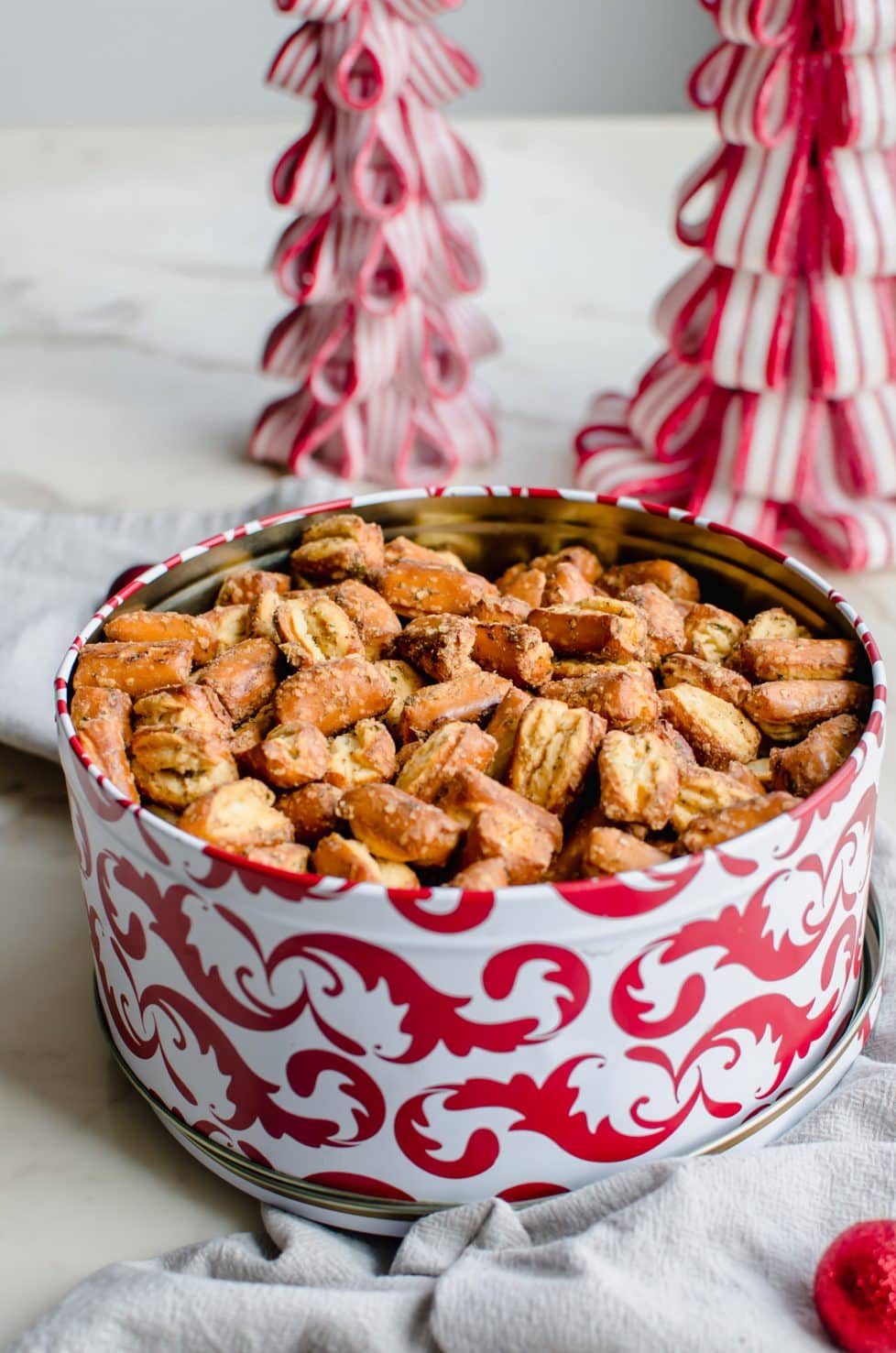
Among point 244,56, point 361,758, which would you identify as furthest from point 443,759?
point 244,56

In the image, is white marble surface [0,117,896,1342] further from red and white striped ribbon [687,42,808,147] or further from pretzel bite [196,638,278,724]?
red and white striped ribbon [687,42,808,147]

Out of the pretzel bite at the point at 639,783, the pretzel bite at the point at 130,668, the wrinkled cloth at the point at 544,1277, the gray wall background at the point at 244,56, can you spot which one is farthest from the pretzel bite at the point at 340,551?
the gray wall background at the point at 244,56

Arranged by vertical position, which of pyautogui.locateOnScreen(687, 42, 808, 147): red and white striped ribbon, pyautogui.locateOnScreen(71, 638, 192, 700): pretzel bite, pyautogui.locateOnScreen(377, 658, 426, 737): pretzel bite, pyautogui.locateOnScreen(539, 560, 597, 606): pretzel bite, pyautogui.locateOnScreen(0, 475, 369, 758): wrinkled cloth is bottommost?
pyautogui.locateOnScreen(0, 475, 369, 758): wrinkled cloth

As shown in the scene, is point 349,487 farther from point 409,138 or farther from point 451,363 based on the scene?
point 409,138

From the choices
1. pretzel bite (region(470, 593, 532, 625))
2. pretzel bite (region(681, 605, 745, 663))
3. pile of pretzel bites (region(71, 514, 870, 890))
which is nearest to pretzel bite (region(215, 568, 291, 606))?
pile of pretzel bites (region(71, 514, 870, 890))

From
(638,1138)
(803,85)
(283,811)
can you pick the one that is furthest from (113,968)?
(803,85)

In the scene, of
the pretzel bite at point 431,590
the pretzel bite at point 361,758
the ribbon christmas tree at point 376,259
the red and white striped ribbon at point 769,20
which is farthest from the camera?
the ribbon christmas tree at point 376,259

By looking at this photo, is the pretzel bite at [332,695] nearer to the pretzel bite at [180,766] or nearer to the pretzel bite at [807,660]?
the pretzel bite at [180,766]
